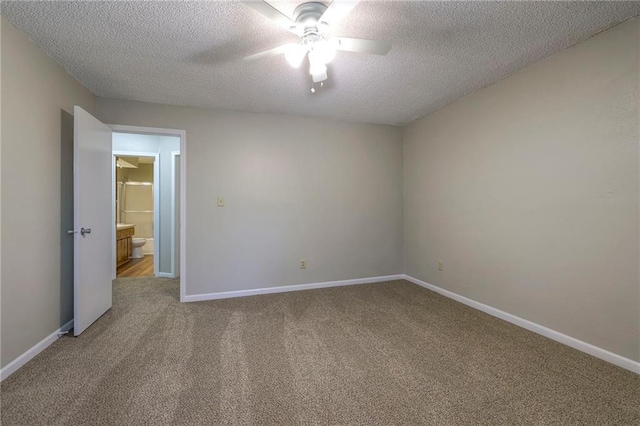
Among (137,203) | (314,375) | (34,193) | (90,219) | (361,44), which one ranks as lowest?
(314,375)

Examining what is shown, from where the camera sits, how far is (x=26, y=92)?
1942 mm

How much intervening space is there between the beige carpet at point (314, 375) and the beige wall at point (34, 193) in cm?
31

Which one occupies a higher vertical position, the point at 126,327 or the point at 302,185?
the point at 302,185

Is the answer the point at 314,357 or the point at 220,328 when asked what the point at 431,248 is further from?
the point at 220,328

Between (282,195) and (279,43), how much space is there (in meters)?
1.85

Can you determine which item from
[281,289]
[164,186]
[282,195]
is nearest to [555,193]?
→ [282,195]

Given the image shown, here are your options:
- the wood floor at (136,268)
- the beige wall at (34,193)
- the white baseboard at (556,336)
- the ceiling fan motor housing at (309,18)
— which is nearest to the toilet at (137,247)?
the wood floor at (136,268)

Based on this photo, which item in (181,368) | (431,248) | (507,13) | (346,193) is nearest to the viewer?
(507,13)

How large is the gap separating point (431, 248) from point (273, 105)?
2707mm

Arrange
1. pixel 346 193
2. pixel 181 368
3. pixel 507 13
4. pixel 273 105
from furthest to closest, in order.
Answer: pixel 346 193, pixel 273 105, pixel 181 368, pixel 507 13

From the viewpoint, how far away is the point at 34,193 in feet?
6.63

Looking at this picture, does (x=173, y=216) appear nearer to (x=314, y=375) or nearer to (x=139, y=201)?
(x=139, y=201)

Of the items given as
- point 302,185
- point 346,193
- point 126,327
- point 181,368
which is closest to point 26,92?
point 126,327

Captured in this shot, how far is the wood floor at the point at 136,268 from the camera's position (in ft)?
14.7
